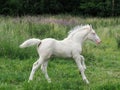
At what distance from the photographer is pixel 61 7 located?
42.5m

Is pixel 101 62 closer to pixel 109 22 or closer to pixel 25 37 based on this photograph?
pixel 25 37

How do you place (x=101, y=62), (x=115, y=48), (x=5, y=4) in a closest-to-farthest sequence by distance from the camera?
Answer: 1. (x=101, y=62)
2. (x=115, y=48)
3. (x=5, y=4)

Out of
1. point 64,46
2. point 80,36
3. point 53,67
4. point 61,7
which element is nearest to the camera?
point 64,46

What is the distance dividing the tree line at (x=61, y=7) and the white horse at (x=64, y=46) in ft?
101

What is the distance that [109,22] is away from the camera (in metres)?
27.6

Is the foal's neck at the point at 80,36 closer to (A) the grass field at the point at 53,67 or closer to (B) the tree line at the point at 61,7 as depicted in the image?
(A) the grass field at the point at 53,67

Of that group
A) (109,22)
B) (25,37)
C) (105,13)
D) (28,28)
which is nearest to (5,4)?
(105,13)

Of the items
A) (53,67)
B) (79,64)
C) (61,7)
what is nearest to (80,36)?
(79,64)

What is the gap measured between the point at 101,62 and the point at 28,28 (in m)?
4.86

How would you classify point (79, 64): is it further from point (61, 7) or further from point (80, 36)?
point (61, 7)

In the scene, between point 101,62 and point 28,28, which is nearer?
point 101,62

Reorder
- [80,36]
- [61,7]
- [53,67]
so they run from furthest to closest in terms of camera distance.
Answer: [61,7], [53,67], [80,36]

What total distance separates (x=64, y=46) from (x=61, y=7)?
34727mm

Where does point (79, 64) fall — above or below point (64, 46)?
below
